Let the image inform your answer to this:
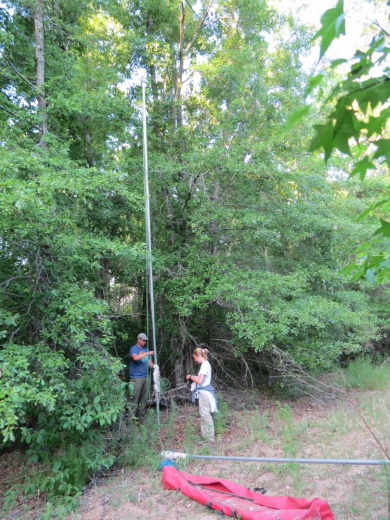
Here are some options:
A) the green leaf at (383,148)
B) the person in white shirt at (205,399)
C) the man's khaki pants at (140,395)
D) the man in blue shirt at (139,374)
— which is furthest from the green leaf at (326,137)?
the man's khaki pants at (140,395)

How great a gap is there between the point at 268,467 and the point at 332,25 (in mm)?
4939

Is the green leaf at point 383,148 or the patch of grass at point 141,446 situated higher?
the green leaf at point 383,148

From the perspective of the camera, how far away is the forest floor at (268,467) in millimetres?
3932

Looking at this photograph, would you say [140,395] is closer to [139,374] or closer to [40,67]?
[139,374]

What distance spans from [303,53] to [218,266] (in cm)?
590

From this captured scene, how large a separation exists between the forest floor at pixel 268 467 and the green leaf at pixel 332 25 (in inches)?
97.6

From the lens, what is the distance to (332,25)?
3.51 feet

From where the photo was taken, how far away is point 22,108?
7148 mm

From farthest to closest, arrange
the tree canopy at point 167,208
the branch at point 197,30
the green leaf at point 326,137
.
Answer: the branch at point 197,30
the tree canopy at point 167,208
the green leaf at point 326,137

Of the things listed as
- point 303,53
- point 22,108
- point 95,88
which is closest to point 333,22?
point 22,108

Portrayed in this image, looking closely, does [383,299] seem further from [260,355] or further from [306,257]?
[260,355]

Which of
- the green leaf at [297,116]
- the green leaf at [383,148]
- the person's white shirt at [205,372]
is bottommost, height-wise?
the person's white shirt at [205,372]

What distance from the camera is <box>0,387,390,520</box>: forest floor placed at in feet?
12.9

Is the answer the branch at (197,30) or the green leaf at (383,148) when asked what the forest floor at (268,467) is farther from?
the branch at (197,30)
